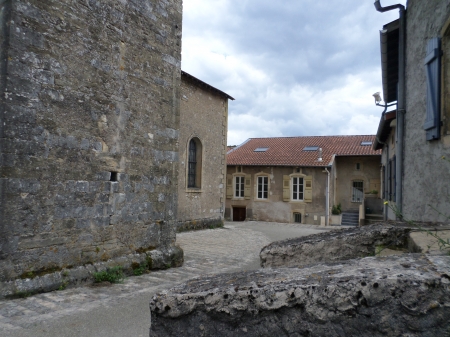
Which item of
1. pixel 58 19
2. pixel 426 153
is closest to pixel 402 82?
pixel 426 153

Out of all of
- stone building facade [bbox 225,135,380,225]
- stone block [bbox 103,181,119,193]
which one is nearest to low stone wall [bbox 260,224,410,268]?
stone block [bbox 103,181,119,193]

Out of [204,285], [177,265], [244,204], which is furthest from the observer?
[244,204]

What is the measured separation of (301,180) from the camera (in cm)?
2061

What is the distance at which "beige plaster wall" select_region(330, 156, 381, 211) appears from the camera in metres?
21.5

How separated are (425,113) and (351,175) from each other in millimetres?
17524

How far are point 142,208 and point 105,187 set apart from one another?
Result: 2.93 feet

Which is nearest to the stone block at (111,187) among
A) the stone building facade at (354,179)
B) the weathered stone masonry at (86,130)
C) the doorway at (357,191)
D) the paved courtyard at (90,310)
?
the weathered stone masonry at (86,130)

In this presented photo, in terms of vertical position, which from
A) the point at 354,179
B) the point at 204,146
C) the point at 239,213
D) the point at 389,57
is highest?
the point at 389,57

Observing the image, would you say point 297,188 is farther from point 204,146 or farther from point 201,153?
point 201,153

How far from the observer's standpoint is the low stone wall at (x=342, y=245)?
2.91m

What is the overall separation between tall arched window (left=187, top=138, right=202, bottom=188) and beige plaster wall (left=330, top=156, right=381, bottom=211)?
34.6ft

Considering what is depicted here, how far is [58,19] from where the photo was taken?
507 cm

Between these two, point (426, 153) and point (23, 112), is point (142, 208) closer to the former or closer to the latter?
point (23, 112)

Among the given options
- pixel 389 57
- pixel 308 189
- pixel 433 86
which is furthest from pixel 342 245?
pixel 308 189
